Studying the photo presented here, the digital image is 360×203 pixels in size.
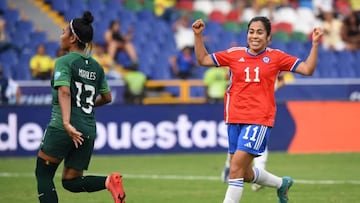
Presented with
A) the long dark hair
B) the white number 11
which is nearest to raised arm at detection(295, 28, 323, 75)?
the white number 11

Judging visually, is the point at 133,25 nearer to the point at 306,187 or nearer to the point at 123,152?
the point at 123,152

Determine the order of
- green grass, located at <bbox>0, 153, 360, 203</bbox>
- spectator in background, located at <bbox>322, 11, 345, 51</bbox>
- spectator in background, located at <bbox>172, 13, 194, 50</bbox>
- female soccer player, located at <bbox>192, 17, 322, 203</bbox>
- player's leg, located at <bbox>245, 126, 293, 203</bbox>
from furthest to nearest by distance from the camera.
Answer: spectator in background, located at <bbox>322, 11, 345, 51</bbox> < spectator in background, located at <bbox>172, 13, 194, 50</bbox> < green grass, located at <bbox>0, 153, 360, 203</bbox> < player's leg, located at <bbox>245, 126, 293, 203</bbox> < female soccer player, located at <bbox>192, 17, 322, 203</bbox>

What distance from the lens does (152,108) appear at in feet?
62.8

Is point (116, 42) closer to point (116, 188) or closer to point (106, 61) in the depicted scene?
point (106, 61)

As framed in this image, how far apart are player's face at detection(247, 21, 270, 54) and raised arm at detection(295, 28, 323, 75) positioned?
48 centimetres

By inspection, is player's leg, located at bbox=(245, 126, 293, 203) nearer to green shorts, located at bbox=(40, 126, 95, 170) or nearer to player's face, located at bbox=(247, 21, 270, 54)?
player's face, located at bbox=(247, 21, 270, 54)

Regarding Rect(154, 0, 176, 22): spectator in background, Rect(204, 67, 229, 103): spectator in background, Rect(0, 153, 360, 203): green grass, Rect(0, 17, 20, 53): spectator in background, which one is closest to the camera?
Rect(0, 153, 360, 203): green grass

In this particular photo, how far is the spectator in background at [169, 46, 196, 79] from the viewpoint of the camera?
24734 mm

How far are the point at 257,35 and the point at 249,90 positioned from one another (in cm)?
60

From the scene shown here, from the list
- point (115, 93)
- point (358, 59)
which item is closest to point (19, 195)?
point (115, 93)

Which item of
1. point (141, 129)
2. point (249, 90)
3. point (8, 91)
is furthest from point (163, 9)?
point (249, 90)

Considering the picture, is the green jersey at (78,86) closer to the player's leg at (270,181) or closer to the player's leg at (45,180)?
the player's leg at (45,180)

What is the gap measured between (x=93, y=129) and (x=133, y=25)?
1767 cm

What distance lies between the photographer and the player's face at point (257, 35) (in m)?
9.44
